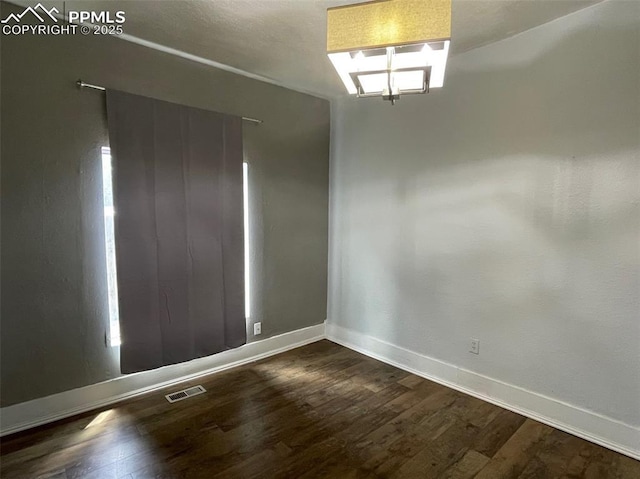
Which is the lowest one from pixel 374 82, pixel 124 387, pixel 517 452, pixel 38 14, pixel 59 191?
pixel 517 452

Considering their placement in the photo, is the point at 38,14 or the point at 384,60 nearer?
the point at 384,60

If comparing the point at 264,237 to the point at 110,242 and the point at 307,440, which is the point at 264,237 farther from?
the point at 307,440

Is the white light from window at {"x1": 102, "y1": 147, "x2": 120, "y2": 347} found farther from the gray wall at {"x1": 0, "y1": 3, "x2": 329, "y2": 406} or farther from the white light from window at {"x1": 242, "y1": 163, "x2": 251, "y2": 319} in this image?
the white light from window at {"x1": 242, "y1": 163, "x2": 251, "y2": 319}

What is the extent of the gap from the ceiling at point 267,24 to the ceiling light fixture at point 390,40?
873mm

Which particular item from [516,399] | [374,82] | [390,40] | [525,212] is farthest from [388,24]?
[516,399]

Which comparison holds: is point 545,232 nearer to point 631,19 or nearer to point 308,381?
point 631,19

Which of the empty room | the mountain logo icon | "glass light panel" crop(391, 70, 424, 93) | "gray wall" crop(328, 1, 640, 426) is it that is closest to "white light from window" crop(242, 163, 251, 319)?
the empty room

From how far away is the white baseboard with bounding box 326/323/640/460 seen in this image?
2.15m

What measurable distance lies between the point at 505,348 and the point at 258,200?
236cm

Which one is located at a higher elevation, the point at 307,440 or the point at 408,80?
the point at 408,80

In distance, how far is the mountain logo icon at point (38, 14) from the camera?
213 centimetres

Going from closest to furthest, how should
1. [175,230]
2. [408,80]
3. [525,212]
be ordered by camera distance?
1. [408,80]
2. [525,212]
3. [175,230]

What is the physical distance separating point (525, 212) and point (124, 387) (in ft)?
10.4

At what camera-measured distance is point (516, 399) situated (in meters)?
2.56
